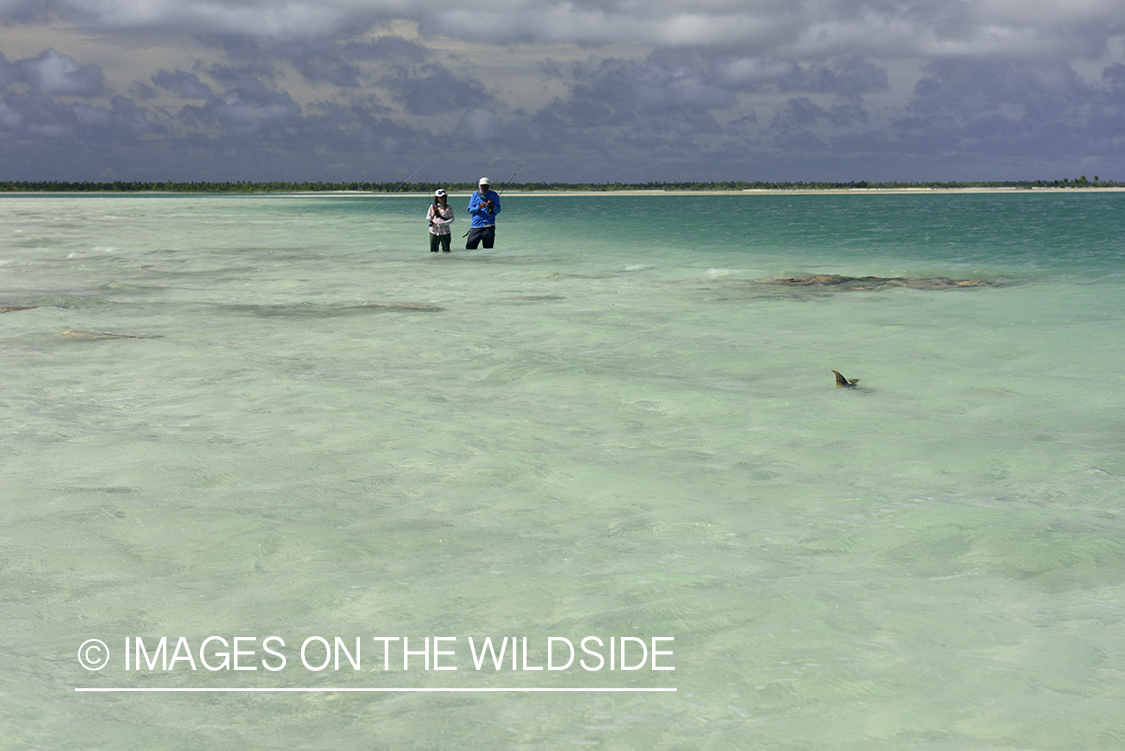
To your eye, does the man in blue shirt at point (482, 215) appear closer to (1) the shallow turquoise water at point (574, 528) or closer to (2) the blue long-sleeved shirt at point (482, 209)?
(2) the blue long-sleeved shirt at point (482, 209)

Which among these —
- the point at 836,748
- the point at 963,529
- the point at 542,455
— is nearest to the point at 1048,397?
the point at 963,529

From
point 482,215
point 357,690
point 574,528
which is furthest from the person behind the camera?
point 482,215

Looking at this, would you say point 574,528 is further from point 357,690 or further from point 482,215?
point 482,215

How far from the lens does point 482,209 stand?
2552 cm

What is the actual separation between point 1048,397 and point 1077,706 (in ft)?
19.2

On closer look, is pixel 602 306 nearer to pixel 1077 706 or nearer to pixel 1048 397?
pixel 1048 397

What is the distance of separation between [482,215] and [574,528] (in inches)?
858

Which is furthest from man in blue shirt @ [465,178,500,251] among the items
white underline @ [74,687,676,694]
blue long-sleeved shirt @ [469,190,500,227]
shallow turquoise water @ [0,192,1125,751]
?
white underline @ [74,687,676,694]

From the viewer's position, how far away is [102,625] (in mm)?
3566

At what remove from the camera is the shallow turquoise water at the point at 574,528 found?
3.01 metres

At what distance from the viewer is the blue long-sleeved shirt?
82.2 ft

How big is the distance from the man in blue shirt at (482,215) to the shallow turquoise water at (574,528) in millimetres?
13838

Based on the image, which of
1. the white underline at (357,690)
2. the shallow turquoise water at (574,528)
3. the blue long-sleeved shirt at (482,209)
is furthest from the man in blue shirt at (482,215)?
the white underline at (357,690)

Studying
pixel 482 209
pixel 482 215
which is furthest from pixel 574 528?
pixel 482 215
